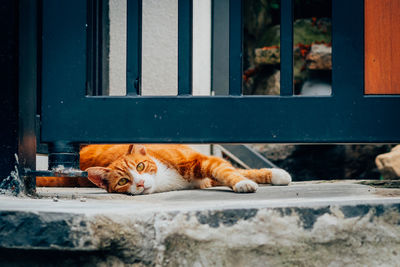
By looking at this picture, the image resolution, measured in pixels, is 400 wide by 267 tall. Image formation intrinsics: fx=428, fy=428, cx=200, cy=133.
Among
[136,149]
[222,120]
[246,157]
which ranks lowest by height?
[246,157]

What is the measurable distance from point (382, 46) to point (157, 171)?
1270 millimetres

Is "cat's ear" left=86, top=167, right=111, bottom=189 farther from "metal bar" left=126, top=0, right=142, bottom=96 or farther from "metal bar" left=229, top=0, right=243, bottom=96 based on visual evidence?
"metal bar" left=229, top=0, right=243, bottom=96

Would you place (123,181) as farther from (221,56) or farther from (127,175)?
(221,56)

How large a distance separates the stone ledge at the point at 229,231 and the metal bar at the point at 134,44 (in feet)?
1.69

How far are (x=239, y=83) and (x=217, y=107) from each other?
11cm

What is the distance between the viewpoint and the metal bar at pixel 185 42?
1.48 meters

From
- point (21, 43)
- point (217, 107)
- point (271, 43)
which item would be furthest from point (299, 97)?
point (271, 43)

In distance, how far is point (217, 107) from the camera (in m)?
1.48

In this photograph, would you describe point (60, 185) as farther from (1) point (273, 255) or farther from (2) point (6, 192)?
(1) point (273, 255)

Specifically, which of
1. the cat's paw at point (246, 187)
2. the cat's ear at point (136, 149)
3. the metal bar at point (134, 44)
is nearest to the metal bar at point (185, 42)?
the metal bar at point (134, 44)

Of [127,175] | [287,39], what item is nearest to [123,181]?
[127,175]

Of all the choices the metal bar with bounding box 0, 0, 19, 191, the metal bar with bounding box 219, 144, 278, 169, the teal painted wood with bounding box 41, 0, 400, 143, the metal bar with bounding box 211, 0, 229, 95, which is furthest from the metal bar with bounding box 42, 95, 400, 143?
the metal bar with bounding box 219, 144, 278, 169

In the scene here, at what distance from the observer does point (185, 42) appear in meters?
1.49

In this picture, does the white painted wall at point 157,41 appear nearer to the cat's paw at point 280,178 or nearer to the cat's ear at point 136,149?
the cat's ear at point 136,149
